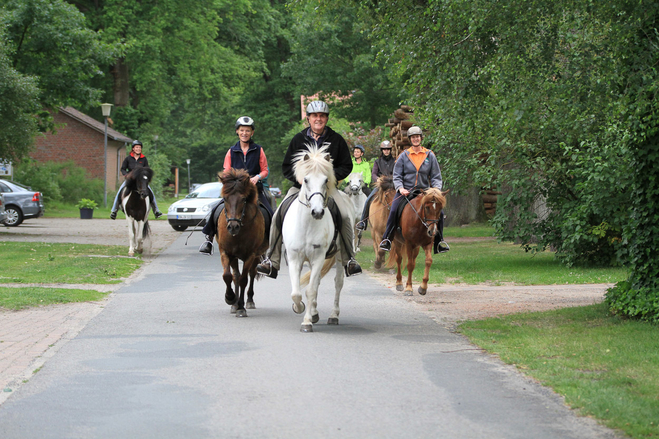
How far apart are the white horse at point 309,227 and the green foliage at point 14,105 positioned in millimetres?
17028

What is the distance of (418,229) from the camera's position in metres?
13.0

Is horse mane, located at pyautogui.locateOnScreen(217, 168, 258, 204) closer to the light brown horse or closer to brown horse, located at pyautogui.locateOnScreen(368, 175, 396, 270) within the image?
the light brown horse

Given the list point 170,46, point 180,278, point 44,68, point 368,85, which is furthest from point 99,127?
point 180,278

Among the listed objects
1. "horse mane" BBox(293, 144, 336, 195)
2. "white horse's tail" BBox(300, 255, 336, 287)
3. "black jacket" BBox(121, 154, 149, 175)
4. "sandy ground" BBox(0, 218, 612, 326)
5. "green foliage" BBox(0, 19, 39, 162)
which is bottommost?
"sandy ground" BBox(0, 218, 612, 326)

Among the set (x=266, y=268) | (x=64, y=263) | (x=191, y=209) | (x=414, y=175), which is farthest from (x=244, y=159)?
(x=191, y=209)

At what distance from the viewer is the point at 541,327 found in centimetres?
945

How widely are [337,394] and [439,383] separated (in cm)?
94

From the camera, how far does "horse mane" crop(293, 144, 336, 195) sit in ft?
29.3

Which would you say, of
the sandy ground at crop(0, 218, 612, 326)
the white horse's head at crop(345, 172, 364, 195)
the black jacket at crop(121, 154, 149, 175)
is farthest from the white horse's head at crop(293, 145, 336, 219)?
the black jacket at crop(121, 154, 149, 175)

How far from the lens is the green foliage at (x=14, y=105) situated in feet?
77.5

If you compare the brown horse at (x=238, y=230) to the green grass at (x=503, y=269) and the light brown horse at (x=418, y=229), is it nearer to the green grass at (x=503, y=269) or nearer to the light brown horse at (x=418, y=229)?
the light brown horse at (x=418, y=229)

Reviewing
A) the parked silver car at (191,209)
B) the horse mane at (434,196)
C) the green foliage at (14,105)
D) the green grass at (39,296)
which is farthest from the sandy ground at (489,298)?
the parked silver car at (191,209)

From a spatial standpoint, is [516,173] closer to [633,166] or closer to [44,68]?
[633,166]

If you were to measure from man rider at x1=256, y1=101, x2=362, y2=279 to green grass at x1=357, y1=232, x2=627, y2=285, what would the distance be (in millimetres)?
5211
